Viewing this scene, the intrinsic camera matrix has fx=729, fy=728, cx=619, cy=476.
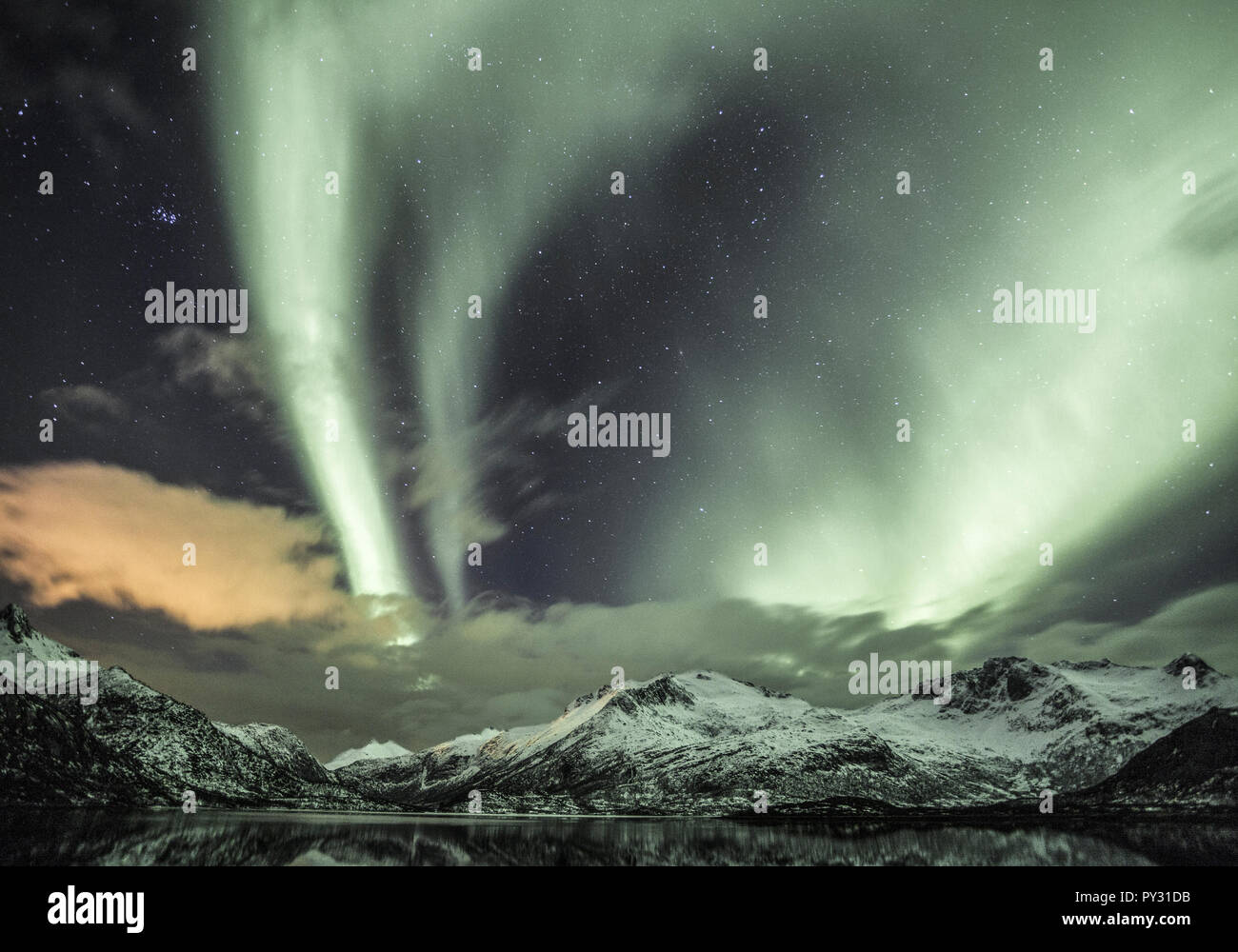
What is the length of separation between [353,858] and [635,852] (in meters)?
45.1
